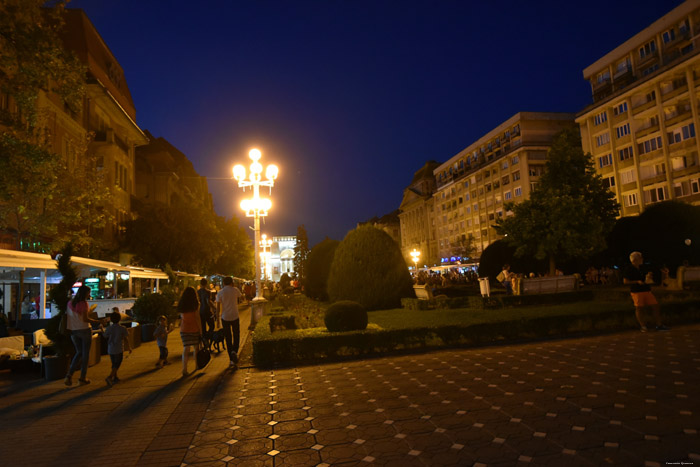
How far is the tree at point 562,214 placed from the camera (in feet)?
90.0

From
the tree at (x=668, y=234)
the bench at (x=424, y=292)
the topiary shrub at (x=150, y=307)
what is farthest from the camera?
the tree at (x=668, y=234)

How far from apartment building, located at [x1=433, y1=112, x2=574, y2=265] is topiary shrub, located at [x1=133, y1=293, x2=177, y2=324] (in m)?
49.9

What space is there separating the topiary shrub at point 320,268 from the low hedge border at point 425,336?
1848 cm

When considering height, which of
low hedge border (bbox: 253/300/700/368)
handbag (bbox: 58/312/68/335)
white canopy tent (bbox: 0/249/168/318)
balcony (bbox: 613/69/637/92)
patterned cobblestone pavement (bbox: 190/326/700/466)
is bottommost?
patterned cobblestone pavement (bbox: 190/326/700/466)

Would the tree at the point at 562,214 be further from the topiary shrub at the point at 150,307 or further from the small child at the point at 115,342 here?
the small child at the point at 115,342

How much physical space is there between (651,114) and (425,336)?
38.2 m

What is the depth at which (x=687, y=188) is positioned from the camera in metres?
34.8

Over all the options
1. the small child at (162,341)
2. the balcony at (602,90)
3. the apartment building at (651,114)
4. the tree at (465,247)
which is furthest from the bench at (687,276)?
the tree at (465,247)

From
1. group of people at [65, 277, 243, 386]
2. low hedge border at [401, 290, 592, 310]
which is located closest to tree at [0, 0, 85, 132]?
group of people at [65, 277, 243, 386]

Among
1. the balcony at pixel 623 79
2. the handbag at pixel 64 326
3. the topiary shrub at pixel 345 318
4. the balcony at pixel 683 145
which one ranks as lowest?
the topiary shrub at pixel 345 318

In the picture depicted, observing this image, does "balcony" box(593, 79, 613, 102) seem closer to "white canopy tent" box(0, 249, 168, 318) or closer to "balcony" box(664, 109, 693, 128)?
"balcony" box(664, 109, 693, 128)

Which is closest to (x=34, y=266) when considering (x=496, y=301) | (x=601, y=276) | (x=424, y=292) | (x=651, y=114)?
(x=496, y=301)

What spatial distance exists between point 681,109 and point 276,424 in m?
42.5

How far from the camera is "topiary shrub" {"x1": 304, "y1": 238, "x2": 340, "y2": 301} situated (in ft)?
100
